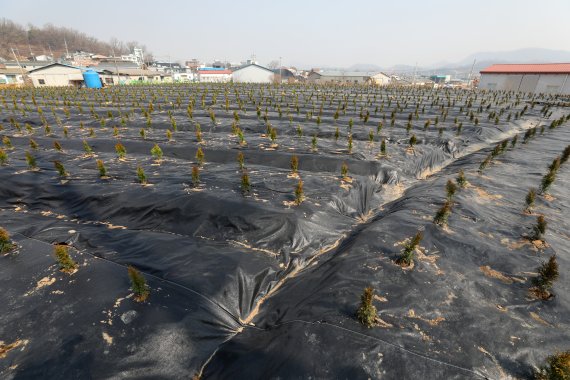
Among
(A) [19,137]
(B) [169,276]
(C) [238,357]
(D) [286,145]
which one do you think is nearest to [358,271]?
(C) [238,357]

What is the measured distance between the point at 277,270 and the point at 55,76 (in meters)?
61.8

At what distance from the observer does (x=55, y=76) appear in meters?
47.7

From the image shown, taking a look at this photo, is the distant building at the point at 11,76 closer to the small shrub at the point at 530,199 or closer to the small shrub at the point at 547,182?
the small shrub at the point at 530,199

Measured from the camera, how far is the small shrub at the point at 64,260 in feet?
13.8

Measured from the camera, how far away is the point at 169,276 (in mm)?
4441

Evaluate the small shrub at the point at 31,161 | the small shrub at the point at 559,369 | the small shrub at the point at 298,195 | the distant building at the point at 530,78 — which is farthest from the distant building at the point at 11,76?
the distant building at the point at 530,78

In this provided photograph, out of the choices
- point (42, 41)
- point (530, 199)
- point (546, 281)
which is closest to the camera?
point (546, 281)

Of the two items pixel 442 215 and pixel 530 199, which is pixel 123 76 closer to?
pixel 442 215

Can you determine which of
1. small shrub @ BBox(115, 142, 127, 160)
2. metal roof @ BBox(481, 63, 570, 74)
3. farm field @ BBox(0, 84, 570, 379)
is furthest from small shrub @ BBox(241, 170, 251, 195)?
metal roof @ BBox(481, 63, 570, 74)

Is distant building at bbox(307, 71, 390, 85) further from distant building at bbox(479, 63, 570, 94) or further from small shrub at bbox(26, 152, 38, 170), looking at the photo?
small shrub at bbox(26, 152, 38, 170)

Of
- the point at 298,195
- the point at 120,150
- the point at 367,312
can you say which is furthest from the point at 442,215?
the point at 120,150

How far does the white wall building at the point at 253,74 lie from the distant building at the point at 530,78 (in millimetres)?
50435

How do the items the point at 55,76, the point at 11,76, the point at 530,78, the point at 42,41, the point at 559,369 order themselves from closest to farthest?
the point at 559,369
the point at 530,78
the point at 55,76
the point at 11,76
the point at 42,41

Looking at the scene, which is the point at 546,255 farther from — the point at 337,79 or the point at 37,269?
the point at 337,79
